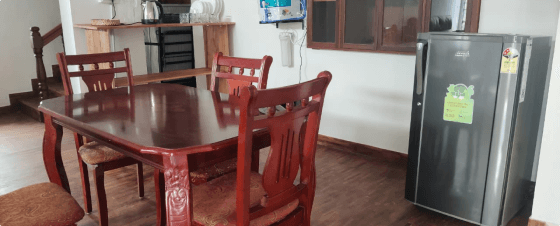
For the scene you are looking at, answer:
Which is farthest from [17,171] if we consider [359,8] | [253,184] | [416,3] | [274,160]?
A: [416,3]

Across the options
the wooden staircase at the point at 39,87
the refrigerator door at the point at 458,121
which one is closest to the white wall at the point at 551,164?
the refrigerator door at the point at 458,121

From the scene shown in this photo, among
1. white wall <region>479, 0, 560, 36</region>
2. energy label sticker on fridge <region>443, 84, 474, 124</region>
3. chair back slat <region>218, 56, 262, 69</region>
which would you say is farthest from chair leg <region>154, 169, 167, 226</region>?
white wall <region>479, 0, 560, 36</region>

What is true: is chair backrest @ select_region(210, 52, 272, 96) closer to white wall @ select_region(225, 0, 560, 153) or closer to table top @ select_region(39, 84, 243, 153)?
table top @ select_region(39, 84, 243, 153)

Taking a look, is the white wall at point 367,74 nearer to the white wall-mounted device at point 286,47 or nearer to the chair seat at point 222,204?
the white wall-mounted device at point 286,47

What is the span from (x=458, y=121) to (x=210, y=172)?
1.37 meters

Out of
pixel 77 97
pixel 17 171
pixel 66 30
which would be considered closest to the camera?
pixel 77 97

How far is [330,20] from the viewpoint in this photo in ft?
11.2

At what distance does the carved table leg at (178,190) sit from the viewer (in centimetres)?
138

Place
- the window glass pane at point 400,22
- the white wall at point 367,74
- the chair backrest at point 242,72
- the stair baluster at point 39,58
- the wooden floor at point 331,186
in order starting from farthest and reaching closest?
the stair baluster at point 39,58 < the window glass pane at point 400,22 < the white wall at point 367,74 < the wooden floor at point 331,186 < the chair backrest at point 242,72

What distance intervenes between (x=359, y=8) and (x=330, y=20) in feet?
0.97

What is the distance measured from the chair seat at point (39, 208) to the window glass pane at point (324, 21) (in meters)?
2.41

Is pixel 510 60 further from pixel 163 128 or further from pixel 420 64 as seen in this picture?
pixel 163 128

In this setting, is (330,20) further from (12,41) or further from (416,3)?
(12,41)

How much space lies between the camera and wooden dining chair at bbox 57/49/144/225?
2.14 m
